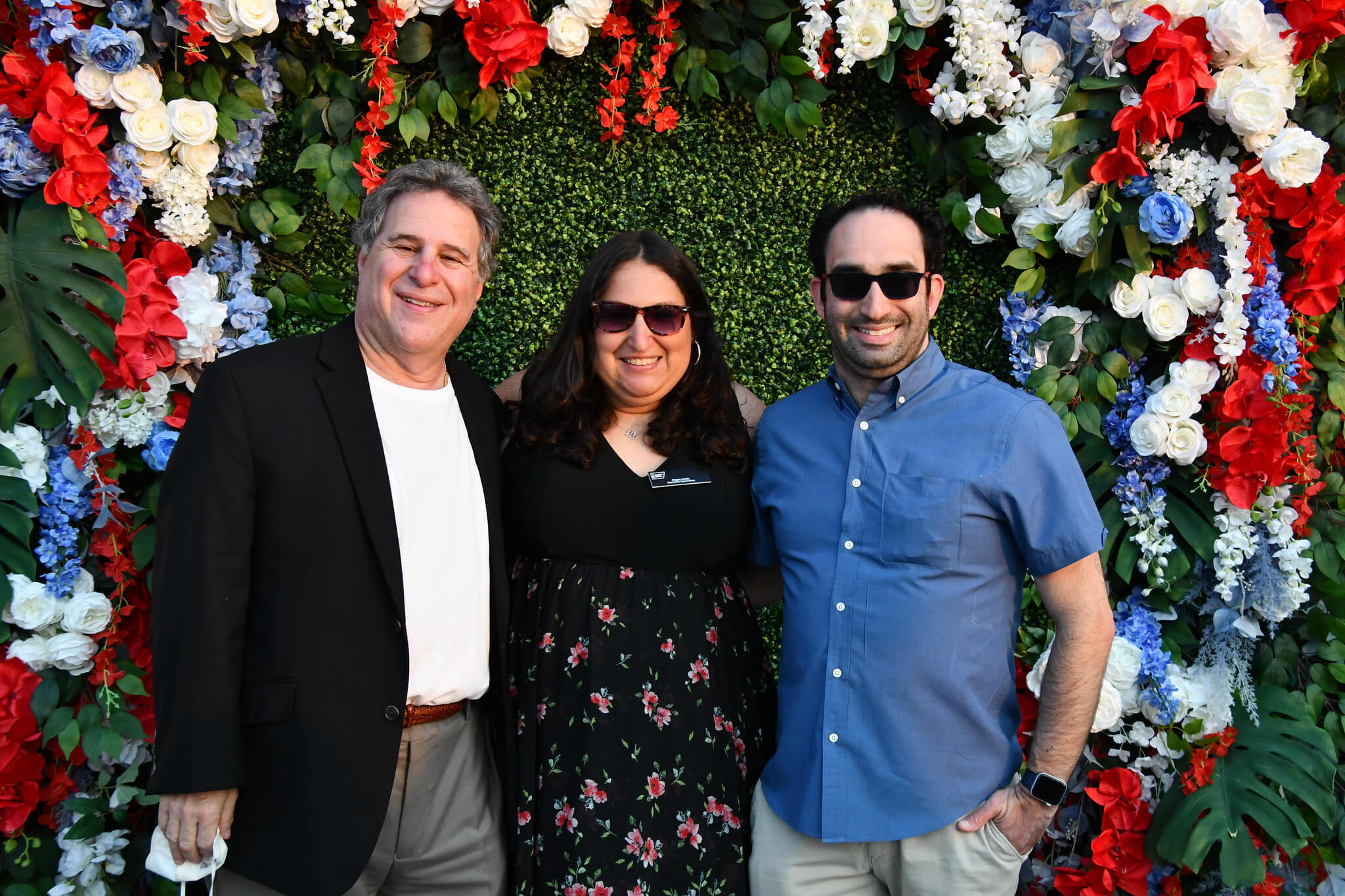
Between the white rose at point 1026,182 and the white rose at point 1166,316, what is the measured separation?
0.47 metres

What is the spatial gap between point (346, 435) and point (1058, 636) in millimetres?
1651

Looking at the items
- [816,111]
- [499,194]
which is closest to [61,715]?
[499,194]

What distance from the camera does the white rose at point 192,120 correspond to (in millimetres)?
2615

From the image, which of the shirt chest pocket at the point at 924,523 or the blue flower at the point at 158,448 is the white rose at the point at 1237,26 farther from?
the blue flower at the point at 158,448

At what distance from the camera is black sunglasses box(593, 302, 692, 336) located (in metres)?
2.34

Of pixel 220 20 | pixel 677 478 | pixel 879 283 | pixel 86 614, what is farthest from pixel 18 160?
pixel 879 283

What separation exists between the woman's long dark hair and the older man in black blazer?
0.20 meters

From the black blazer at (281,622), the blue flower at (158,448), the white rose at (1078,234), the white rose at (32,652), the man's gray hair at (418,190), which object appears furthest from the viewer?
the white rose at (1078,234)

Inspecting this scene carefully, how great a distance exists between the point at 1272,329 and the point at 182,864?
9.98 ft

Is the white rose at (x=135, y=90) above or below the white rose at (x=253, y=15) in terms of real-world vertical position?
below

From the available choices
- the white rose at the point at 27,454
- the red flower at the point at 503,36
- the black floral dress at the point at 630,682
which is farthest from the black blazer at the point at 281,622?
the red flower at the point at 503,36

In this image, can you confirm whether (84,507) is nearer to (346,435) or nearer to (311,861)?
(346,435)

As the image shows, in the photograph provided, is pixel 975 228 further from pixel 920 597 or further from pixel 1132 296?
pixel 920 597

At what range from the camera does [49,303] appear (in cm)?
248
